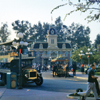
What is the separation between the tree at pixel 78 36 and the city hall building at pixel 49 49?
2336 cm

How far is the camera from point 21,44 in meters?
17.6

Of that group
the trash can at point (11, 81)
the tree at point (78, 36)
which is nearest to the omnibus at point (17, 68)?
the trash can at point (11, 81)

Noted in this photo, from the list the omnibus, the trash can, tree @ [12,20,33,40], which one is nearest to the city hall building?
tree @ [12,20,33,40]

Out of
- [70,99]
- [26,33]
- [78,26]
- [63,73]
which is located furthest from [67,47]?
→ [70,99]

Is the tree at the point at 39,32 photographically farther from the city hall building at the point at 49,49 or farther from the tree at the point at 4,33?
the city hall building at the point at 49,49

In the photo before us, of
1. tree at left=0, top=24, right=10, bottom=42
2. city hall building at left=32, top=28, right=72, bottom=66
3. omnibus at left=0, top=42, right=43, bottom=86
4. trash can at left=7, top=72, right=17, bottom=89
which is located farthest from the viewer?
tree at left=0, top=24, right=10, bottom=42

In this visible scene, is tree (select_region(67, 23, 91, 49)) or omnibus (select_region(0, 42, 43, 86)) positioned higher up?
tree (select_region(67, 23, 91, 49))

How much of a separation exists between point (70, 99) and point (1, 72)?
951 cm

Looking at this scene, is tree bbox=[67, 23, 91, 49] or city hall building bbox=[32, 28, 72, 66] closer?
city hall building bbox=[32, 28, 72, 66]

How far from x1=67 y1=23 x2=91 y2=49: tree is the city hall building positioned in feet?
76.6

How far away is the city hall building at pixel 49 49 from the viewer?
76250 millimetres

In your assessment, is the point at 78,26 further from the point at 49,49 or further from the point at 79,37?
the point at 49,49

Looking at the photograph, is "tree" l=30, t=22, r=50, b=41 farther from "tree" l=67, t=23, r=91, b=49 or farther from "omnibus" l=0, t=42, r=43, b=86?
"omnibus" l=0, t=42, r=43, b=86

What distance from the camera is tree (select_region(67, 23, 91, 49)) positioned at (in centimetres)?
10106
